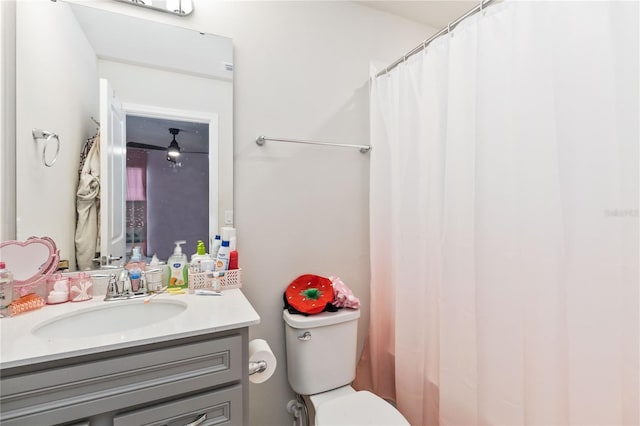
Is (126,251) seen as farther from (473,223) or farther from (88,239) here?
(473,223)

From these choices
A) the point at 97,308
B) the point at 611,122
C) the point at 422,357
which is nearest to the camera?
the point at 611,122

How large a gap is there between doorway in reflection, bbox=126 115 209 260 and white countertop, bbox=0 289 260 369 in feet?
0.92

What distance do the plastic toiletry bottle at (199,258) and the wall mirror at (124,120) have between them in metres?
0.05

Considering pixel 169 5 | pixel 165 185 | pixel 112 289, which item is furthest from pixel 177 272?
pixel 169 5

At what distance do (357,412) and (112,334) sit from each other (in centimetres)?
96

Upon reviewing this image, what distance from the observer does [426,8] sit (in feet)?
5.85

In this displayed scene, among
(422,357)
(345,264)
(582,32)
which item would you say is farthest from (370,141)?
(422,357)

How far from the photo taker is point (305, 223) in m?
1.64

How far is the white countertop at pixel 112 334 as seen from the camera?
0.75 metres

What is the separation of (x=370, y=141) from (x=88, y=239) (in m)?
1.44

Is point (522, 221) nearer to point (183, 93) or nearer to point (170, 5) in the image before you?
point (183, 93)

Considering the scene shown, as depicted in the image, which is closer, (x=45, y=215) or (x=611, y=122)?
(x=611, y=122)

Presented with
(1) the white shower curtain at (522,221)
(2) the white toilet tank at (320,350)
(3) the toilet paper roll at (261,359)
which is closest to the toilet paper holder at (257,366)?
(3) the toilet paper roll at (261,359)

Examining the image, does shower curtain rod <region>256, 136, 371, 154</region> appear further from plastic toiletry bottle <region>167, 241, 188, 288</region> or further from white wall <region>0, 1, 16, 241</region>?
white wall <region>0, 1, 16, 241</region>
